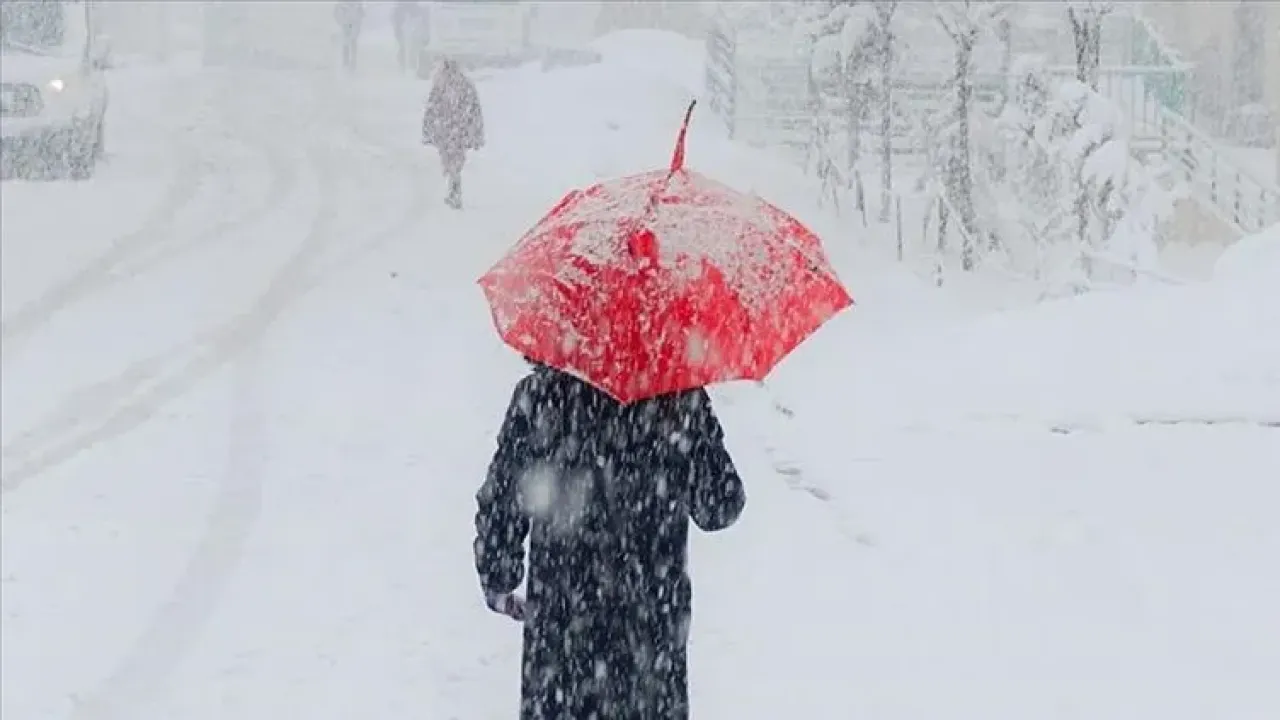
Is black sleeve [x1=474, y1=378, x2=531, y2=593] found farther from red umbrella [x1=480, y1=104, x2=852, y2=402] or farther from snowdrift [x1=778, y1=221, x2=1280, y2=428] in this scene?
snowdrift [x1=778, y1=221, x2=1280, y2=428]

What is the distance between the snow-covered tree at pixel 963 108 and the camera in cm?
2083

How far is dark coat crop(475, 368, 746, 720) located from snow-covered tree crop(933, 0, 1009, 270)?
1738 cm

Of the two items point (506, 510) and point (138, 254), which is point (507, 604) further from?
point (138, 254)

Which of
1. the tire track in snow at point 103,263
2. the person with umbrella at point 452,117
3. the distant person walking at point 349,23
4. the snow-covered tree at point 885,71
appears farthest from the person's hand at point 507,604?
the distant person walking at point 349,23

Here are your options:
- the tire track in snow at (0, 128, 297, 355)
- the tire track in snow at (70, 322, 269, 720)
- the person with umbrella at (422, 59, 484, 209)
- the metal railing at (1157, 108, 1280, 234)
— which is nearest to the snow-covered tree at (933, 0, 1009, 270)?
the metal railing at (1157, 108, 1280, 234)

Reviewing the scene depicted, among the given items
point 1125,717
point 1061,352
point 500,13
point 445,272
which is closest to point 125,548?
point 1125,717

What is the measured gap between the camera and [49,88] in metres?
21.2

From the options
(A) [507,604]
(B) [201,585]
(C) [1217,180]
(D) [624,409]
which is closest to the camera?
(D) [624,409]

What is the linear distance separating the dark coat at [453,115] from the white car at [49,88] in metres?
4.85

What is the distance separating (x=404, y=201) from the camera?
20.2m

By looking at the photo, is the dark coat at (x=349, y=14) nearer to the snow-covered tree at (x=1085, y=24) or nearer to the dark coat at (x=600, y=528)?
the snow-covered tree at (x=1085, y=24)

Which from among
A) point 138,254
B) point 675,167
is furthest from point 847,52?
point 675,167

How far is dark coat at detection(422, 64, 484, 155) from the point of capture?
19266 millimetres

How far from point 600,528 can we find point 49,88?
19228mm
